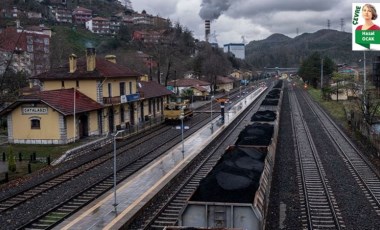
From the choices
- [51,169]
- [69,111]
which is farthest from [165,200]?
[69,111]

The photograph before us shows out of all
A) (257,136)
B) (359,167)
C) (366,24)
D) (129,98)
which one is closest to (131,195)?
(257,136)

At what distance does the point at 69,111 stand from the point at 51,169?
8.94 metres

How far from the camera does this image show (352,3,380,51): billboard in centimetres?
2766

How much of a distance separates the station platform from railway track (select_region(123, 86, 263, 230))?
0.28 meters

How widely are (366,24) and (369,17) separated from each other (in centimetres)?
45

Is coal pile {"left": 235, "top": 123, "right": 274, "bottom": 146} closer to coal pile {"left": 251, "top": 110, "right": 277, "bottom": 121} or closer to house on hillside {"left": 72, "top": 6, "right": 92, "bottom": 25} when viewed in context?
coal pile {"left": 251, "top": 110, "right": 277, "bottom": 121}

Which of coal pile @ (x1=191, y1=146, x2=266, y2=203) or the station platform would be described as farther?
the station platform

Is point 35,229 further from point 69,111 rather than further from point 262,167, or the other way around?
point 69,111

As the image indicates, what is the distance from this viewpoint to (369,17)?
2769 centimetres

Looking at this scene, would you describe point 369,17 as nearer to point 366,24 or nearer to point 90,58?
point 366,24

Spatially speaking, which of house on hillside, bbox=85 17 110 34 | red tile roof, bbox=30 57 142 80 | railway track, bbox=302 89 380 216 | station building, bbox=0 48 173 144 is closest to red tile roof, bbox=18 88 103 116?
station building, bbox=0 48 173 144

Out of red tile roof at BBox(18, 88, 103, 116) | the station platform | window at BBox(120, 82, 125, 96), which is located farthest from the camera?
window at BBox(120, 82, 125, 96)

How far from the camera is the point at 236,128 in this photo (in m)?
46.9

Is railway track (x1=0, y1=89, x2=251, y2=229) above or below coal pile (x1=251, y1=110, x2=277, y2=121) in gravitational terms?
below
